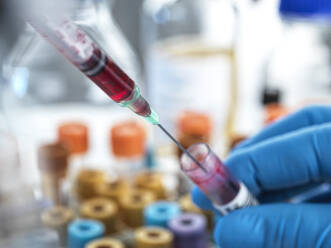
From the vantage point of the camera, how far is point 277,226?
1.89ft

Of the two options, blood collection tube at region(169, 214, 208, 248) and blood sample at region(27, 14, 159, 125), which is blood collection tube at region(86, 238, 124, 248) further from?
blood sample at region(27, 14, 159, 125)

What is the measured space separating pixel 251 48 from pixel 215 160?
102 cm

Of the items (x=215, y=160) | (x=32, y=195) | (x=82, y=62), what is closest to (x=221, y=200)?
(x=215, y=160)

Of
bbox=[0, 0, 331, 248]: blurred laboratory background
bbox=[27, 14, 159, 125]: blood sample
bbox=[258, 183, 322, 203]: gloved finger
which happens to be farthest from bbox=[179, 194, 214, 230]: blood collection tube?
bbox=[27, 14, 159, 125]: blood sample

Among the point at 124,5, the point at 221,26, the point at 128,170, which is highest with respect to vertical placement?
the point at 124,5

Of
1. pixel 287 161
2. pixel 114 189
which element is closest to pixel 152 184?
pixel 114 189

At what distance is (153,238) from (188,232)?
48 millimetres

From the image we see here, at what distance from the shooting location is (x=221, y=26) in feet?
5.12

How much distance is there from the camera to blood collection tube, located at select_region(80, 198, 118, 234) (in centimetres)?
73

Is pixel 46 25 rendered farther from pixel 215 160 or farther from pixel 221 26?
pixel 221 26

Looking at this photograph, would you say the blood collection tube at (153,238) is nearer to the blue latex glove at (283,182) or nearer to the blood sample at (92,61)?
the blue latex glove at (283,182)

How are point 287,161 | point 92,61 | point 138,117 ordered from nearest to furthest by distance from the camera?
point 92,61
point 287,161
point 138,117

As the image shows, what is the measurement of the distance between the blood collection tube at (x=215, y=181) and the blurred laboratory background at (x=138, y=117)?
11 cm

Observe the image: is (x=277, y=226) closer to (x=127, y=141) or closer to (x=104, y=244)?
(x=104, y=244)
